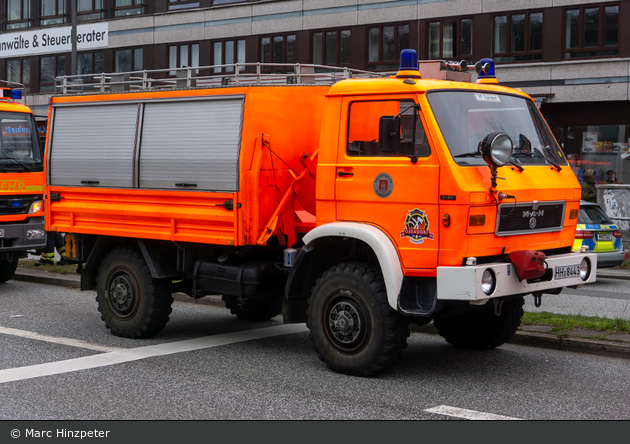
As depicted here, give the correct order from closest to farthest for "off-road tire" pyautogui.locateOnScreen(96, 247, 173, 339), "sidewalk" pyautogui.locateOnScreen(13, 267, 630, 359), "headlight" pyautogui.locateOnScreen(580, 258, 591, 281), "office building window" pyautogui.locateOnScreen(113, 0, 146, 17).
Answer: "headlight" pyautogui.locateOnScreen(580, 258, 591, 281) → "sidewalk" pyautogui.locateOnScreen(13, 267, 630, 359) → "off-road tire" pyautogui.locateOnScreen(96, 247, 173, 339) → "office building window" pyautogui.locateOnScreen(113, 0, 146, 17)

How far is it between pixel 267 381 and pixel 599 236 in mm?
9723

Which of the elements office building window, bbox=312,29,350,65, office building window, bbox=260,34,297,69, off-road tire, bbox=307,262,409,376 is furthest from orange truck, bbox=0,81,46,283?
office building window, bbox=260,34,297,69

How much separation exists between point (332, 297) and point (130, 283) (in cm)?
266

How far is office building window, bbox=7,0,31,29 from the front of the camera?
1591 inches

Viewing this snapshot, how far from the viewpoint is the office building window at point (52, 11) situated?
3931 cm

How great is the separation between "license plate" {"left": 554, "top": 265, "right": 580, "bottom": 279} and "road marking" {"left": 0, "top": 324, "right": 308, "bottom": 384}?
3222mm

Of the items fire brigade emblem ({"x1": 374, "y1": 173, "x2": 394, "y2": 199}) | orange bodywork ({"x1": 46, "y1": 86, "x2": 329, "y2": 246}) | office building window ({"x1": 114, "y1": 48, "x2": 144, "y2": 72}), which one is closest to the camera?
fire brigade emblem ({"x1": 374, "y1": 173, "x2": 394, "y2": 199})

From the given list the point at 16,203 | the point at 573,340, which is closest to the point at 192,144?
the point at 573,340

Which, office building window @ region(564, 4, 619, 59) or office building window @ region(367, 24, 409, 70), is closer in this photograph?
office building window @ region(564, 4, 619, 59)

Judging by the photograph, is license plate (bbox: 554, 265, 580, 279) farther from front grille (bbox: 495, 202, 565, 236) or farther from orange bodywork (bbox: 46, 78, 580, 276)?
front grille (bbox: 495, 202, 565, 236)

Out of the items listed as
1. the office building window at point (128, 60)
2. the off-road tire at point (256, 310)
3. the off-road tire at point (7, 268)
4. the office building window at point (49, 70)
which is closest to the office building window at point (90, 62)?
the office building window at point (49, 70)

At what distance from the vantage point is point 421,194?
21.2 feet

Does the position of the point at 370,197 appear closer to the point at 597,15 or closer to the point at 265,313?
the point at 265,313
